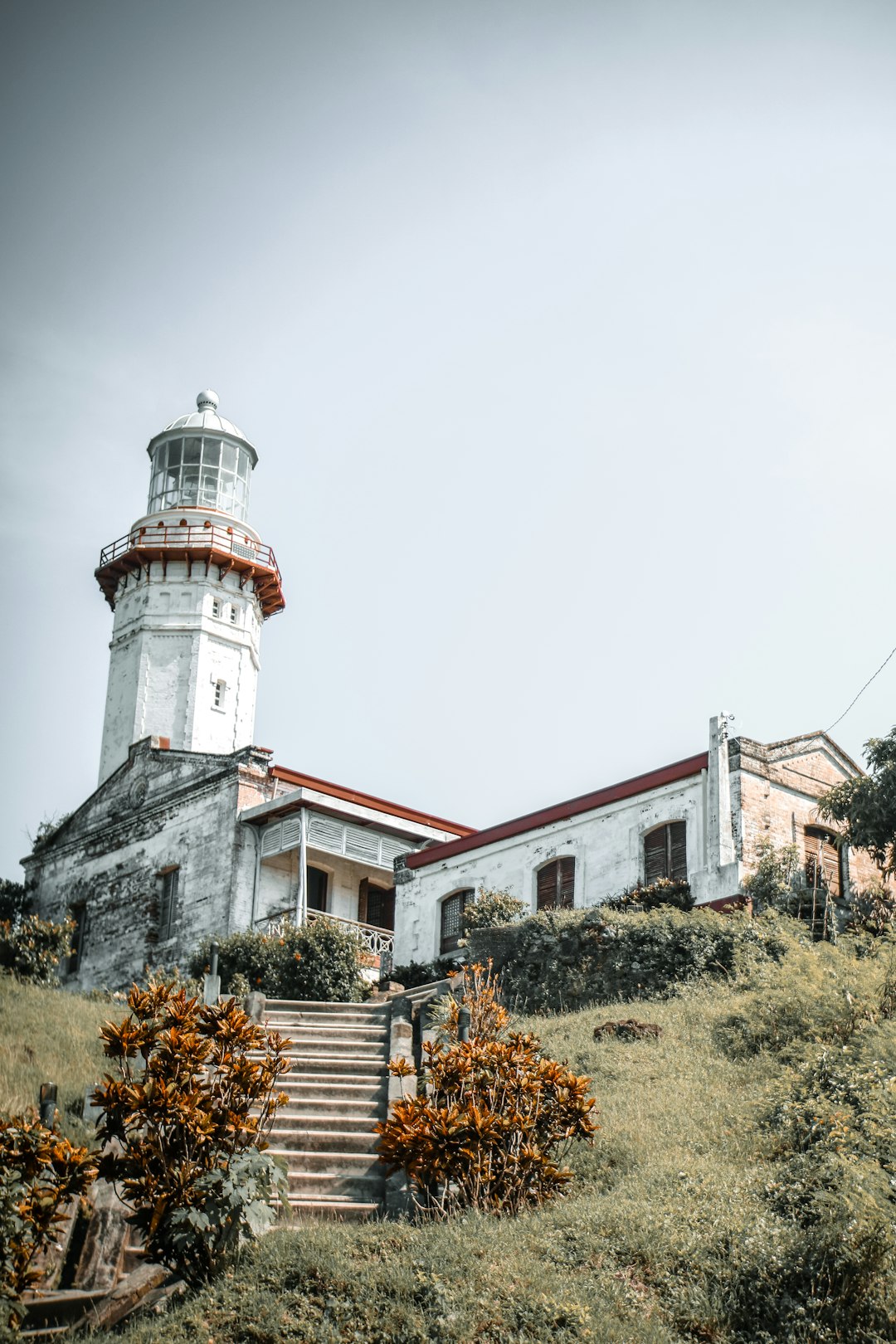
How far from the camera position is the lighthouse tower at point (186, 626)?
34.7 metres

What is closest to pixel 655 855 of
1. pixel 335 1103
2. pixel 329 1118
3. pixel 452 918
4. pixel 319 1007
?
pixel 452 918

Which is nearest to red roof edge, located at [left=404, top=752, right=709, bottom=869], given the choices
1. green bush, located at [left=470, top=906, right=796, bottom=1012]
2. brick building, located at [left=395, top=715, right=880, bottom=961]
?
brick building, located at [left=395, top=715, right=880, bottom=961]

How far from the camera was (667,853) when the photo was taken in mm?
23891

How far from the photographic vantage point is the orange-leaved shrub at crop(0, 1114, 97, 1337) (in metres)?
9.20

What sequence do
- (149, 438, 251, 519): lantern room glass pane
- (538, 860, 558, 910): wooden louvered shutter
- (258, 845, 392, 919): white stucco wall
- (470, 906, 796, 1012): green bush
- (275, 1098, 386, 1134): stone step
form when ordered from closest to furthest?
(275, 1098, 386, 1134): stone step
(470, 906, 796, 1012): green bush
(538, 860, 558, 910): wooden louvered shutter
(258, 845, 392, 919): white stucco wall
(149, 438, 251, 519): lantern room glass pane

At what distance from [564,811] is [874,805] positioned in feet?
19.1

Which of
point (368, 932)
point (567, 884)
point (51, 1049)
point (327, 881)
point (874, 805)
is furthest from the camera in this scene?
point (327, 881)

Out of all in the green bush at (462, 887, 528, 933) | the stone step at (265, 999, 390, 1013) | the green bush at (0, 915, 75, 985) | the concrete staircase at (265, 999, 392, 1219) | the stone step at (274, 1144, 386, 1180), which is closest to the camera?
the concrete staircase at (265, 999, 392, 1219)

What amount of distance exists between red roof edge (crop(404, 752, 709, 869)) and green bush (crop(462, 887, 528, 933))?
1457mm

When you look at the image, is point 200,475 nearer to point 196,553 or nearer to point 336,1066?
point 196,553

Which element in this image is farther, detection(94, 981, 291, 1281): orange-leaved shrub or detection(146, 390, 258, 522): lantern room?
detection(146, 390, 258, 522): lantern room

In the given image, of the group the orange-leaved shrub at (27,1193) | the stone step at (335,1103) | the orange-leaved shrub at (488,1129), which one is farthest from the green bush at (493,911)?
the orange-leaved shrub at (27,1193)

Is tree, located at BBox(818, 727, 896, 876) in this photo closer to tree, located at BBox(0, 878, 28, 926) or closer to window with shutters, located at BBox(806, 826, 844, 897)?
window with shutters, located at BBox(806, 826, 844, 897)

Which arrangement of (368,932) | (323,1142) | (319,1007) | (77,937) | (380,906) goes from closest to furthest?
(323,1142), (319,1007), (368,932), (380,906), (77,937)
